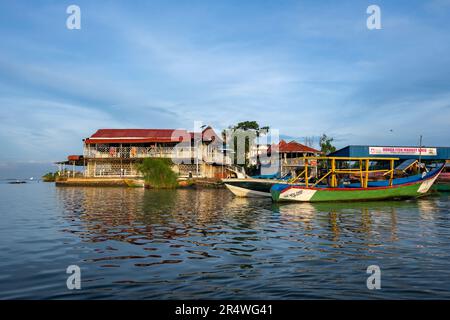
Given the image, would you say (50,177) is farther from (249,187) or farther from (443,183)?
(443,183)

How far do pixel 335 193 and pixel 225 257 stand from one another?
17685 mm

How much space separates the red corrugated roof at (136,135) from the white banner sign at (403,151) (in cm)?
2679

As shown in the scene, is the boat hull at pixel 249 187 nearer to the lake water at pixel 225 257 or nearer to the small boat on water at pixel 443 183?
the lake water at pixel 225 257

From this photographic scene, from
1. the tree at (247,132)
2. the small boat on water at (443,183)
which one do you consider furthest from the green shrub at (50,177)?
the small boat on water at (443,183)

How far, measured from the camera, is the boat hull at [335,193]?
25.6 metres

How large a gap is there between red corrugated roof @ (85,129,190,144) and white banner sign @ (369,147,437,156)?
2679 centimetres

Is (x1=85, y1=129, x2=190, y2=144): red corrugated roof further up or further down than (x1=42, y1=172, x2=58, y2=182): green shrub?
further up

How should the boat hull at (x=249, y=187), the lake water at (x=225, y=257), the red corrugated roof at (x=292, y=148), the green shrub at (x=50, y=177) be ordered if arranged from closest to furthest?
the lake water at (x=225, y=257), the boat hull at (x=249, y=187), the red corrugated roof at (x=292, y=148), the green shrub at (x=50, y=177)

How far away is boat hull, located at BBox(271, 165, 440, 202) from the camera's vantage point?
25.6 metres

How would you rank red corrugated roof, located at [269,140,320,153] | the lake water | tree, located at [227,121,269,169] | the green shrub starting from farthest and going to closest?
1. the green shrub
2. tree, located at [227,121,269,169]
3. red corrugated roof, located at [269,140,320,153]
4. the lake water

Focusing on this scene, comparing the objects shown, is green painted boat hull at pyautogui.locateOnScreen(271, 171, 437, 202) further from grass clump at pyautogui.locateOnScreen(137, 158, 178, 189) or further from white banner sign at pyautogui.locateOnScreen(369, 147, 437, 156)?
grass clump at pyautogui.locateOnScreen(137, 158, 178, 189)

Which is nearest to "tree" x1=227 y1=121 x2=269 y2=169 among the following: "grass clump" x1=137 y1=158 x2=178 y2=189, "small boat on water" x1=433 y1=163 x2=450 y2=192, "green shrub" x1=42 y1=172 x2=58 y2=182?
"grass clump" x1=137 y1=158 x2=178 y2=189

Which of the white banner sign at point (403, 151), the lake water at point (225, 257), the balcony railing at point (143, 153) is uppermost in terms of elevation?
the balcony railing at point (143, 153)

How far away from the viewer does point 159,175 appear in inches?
1886
